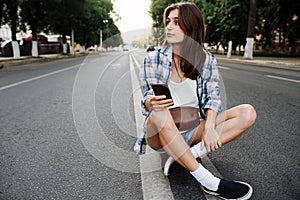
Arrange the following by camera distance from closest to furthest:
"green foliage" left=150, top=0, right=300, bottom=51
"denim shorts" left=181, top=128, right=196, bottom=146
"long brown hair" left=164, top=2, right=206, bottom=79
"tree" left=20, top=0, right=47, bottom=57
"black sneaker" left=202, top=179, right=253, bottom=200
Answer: "black sneaker" left=202, top=179, right=253, bottom=200
"long brown hair" left=164, top=2, right=206, bottom=79
"denim shorts" left=181, top=128, right=196, bottom=146
"tree" left=20, top=0, right=47, bottom=57
"green foliage" left=150, top=0, right=300, bottom=51

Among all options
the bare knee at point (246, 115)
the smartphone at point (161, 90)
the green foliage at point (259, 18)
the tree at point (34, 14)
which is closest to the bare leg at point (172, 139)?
the smartphone at point (161, 90)

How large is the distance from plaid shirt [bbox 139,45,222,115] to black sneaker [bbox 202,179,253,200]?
22.1 inches

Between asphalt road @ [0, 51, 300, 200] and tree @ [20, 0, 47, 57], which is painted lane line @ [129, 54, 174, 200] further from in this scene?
tree @ [20, 0, 47, 57]

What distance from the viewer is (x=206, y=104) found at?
2.24 m

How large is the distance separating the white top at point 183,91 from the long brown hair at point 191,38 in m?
0.06

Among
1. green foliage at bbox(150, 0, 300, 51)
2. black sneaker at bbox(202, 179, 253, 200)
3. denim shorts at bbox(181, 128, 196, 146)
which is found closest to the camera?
black sneaker at bbox(202, 179, 253, 200)

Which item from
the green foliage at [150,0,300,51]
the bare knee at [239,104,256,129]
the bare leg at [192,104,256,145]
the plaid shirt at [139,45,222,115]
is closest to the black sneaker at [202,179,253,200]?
the bare leg at [192,104,256,145]

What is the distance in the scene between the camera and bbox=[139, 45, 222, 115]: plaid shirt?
2223 mm

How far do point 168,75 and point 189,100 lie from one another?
26cm

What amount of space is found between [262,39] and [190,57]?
113ft

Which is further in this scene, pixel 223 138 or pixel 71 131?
pixel 71 131

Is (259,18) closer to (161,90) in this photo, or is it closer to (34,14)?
(34,14)

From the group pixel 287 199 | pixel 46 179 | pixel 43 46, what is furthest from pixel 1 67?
pixel 43 46

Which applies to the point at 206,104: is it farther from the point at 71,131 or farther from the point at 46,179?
the point at 71,131
